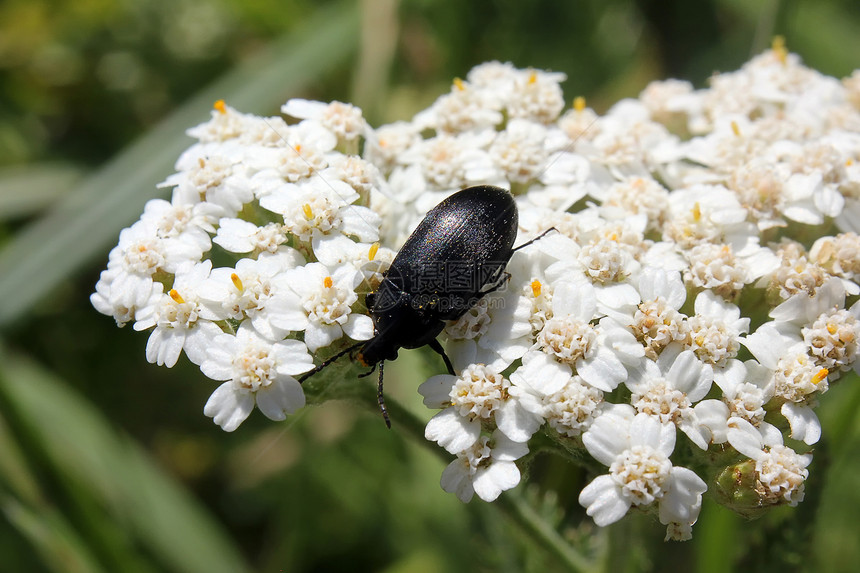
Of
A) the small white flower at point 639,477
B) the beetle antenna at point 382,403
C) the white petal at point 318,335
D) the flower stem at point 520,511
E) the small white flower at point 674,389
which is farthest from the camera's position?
the flower stem at point 520,511

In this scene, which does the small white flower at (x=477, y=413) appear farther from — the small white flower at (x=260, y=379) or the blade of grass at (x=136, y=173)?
the blade of grass at (x=136, y=173)

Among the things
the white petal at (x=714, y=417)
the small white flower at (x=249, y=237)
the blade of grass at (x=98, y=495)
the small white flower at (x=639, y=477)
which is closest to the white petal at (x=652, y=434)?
the small white flower at (x=639, y=477)

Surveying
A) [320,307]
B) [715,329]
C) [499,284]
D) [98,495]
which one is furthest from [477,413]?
[98,495]

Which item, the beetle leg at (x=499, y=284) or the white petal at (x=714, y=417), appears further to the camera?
the beetle leg at (x=499, y=284)

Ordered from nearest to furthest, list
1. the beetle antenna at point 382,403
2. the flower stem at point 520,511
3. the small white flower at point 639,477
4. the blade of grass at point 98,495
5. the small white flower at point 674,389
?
the small white flower at point 639,477
the small white flower at point 674,389
the beetle antenna at point 382,403
the flower stem at point 520,511
the blade of grass at point 98,495

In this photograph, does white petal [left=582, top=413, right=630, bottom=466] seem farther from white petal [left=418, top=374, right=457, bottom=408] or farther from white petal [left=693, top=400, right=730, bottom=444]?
white petal [left=418, top=374, right=457, bottom=408]

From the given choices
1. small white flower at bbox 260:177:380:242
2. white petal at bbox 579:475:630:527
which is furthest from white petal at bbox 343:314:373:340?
white petal at bbox 579:475:630:527

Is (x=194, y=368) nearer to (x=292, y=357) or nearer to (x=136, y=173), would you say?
(x=136, y=173)

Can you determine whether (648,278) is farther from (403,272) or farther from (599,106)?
(599,106)
